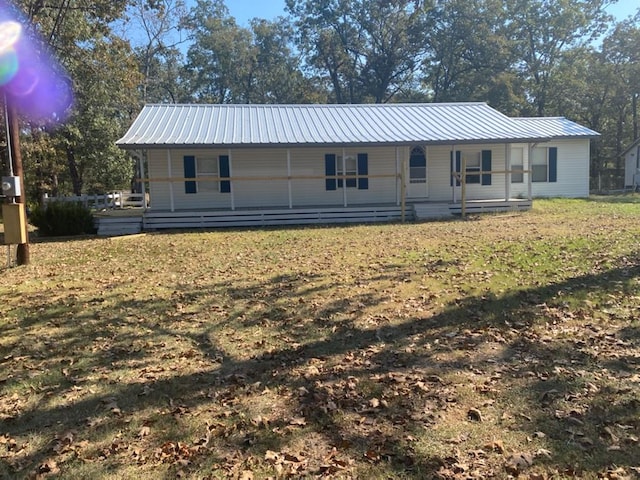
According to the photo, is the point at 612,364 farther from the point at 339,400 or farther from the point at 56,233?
the point at 56,233

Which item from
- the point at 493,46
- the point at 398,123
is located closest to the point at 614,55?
the point at 493,46

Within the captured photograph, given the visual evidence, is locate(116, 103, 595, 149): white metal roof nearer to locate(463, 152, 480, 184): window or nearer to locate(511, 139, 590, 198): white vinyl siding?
locate(463, 152, 480, 184): window

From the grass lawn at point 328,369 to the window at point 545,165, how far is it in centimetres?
1483

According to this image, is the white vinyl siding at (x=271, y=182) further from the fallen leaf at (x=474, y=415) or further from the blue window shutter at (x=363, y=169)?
the fallen leaf at (x=474, y=415)

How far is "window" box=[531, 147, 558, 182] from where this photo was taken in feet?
74.7

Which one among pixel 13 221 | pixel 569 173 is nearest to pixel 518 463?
pixel 13 221

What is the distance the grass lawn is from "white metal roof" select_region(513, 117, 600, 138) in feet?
49.7

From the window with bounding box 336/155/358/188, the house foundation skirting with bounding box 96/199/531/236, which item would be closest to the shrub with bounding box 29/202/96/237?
the house foundation skirting with bounding box 96/199/531/236

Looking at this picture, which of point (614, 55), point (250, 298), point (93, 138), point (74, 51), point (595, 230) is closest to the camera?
point (250, 298)

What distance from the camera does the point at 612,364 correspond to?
4438 mm

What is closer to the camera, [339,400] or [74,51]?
[339,400]

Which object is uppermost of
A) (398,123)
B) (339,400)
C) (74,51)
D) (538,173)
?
(74,51)

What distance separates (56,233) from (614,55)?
1447 inches

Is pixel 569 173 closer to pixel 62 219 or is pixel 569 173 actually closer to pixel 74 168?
pixel 62 219
